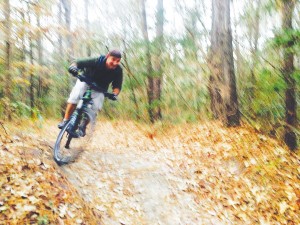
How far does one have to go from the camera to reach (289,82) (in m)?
6.82

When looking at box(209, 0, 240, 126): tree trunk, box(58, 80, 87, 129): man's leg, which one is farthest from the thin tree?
box(58, 80, 87, 129): man's leg

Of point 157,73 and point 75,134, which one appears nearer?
point 75,134

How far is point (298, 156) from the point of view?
6809 mm

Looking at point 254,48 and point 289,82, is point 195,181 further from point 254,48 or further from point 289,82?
point 254,48

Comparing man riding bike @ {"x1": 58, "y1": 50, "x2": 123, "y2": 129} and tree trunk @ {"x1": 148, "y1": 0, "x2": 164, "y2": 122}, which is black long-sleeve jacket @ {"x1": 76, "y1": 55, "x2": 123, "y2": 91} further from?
tree trunk @ {"x1": 148, "y1": 0, "x2": 164, "y2": 122}

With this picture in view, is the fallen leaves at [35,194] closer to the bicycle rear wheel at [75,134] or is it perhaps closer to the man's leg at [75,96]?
the bicycle rear wheel at [75,134]

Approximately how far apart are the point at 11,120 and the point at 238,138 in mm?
5774

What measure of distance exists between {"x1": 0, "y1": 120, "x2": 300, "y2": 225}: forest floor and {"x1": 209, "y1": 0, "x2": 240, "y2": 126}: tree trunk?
597mm

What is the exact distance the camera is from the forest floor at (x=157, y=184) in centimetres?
423

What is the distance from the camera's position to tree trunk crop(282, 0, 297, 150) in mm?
6727

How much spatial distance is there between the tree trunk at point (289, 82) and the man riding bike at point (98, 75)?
11.7 ft

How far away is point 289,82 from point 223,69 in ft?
6.29

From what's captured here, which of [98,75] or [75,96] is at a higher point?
[98,75]

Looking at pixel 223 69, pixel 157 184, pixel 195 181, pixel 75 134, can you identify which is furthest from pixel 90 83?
pixel 223 69
